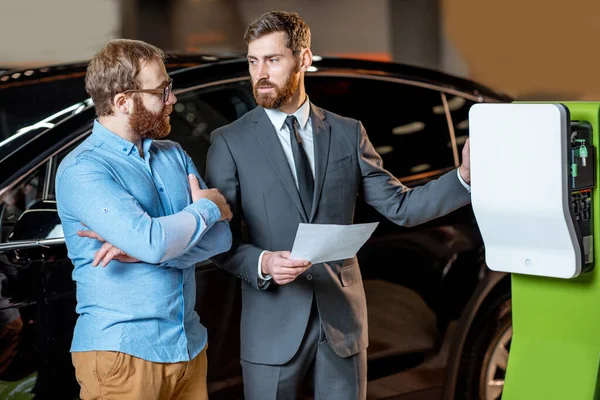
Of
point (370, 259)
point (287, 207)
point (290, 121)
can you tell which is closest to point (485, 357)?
point (370, 259)

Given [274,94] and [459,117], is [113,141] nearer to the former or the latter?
[274,94]

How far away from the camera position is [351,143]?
Answer: 2926 millimetres

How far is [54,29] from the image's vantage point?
6.86m

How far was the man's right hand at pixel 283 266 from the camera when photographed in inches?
102

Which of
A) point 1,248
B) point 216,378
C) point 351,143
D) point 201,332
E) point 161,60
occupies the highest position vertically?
point 161,60

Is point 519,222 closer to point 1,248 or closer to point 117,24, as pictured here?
point 1,248

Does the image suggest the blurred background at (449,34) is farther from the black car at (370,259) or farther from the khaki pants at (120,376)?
the khaki pants at (120,376)

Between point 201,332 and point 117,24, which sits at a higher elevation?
point 117,24

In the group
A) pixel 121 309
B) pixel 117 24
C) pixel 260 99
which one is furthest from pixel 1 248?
pixel 117 24

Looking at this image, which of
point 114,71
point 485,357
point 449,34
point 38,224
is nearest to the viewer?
point 114,71

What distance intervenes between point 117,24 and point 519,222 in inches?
207

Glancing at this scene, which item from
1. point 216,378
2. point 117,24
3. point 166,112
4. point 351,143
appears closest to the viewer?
point 166,112

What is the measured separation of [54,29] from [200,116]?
392 cm

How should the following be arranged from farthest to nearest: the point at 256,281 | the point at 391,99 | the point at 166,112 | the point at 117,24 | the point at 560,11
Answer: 1. the point at 560,11
2. the point at 117,24
3. the point at 391,99
4. the point at 256,281
5. the point at 166,112
